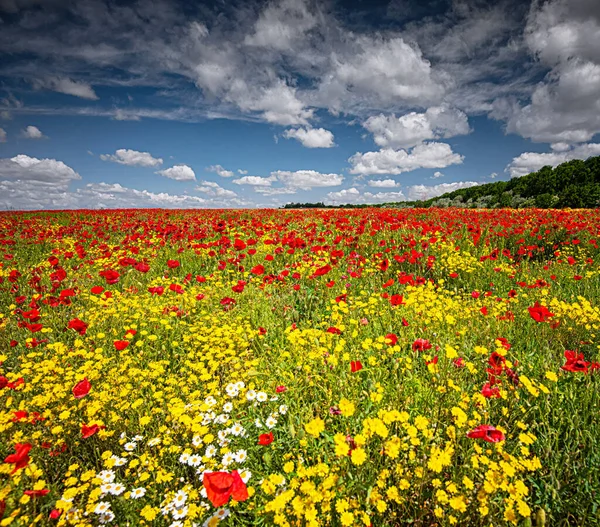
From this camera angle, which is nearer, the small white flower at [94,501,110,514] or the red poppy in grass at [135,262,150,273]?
the small white flower at [94,501,110,514]

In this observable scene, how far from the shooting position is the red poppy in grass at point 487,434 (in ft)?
5.62

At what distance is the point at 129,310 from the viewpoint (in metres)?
4.68

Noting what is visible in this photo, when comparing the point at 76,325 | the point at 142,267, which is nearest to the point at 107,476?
the point at 76,325

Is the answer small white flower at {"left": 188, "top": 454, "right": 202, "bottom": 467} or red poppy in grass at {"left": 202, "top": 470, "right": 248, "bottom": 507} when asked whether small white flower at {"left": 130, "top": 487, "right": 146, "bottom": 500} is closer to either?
small white flower at {"left": 188, "top": 454, "right": 202, "bottom": 467}

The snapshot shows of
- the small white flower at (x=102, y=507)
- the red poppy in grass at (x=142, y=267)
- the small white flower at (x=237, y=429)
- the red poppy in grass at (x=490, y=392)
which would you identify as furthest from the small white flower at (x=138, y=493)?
the red poppy in grass at (x=142, y=267)

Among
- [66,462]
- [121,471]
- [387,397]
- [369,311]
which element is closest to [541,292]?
[369,311]

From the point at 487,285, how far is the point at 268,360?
446 centimetres

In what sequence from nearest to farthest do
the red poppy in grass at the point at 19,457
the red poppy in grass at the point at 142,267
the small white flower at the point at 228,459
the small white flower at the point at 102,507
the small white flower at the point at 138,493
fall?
the red poppy in grass at the point at 19,457 → the small white flower at the point at 102,507 → the small white flower at the point at 138,493 → the small white flower at the point at 228,459 → the red poppy in grass at the point at 142,267

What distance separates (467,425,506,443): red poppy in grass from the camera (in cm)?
171

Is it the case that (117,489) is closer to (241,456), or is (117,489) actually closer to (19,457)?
(19,457)

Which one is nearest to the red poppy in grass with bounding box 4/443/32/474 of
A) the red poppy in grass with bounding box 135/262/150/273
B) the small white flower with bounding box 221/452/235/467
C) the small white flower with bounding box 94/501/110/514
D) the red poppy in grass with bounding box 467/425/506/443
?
the small white flower with bounding box 94/501/110/514

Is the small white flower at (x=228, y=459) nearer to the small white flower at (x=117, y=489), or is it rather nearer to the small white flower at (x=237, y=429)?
the small white flower at (x=237, y=429)

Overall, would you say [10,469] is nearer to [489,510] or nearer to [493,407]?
[489,510]

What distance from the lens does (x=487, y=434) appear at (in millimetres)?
1757
